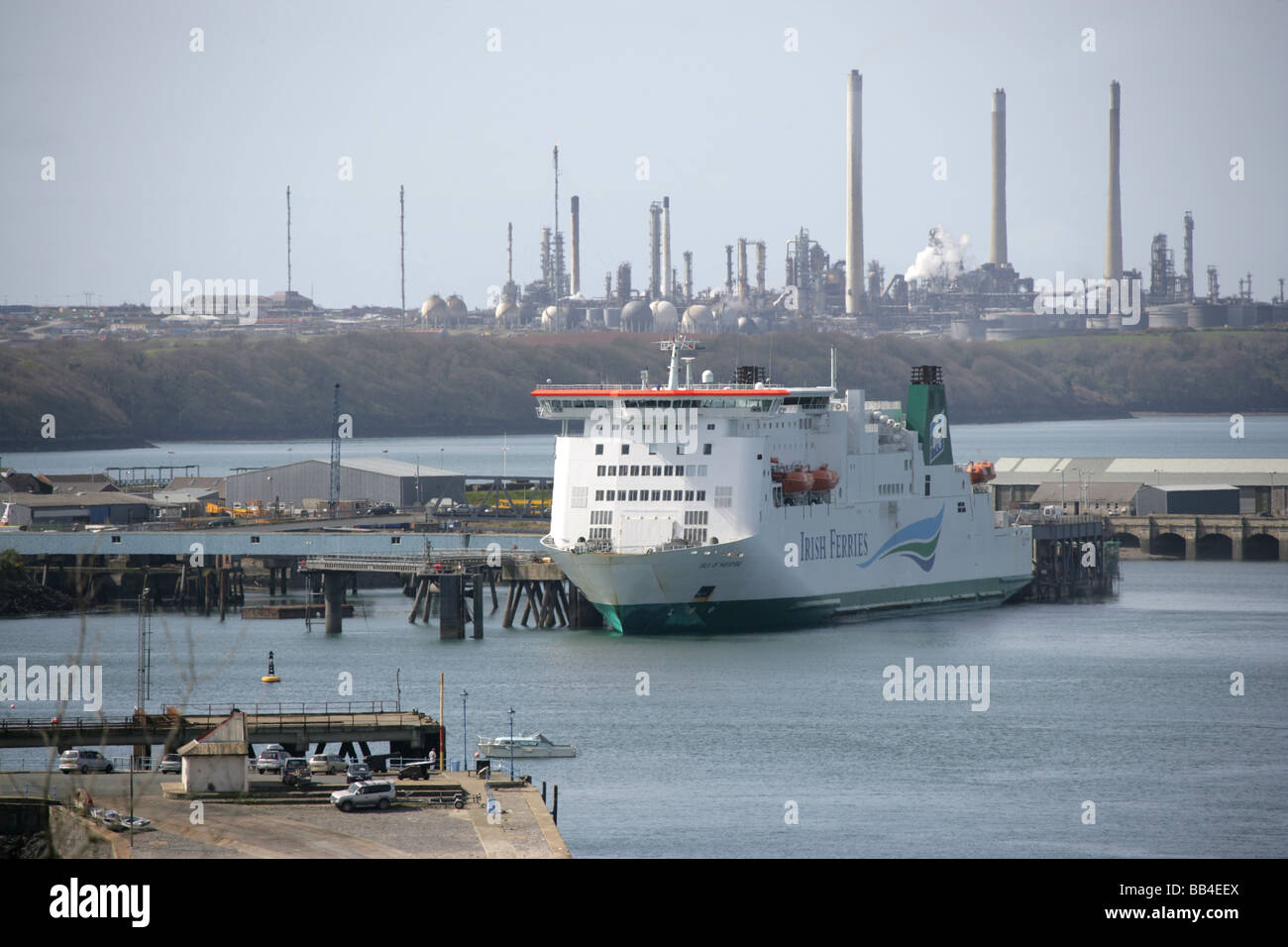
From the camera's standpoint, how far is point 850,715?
1577 inches

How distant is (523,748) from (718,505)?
50.4ft

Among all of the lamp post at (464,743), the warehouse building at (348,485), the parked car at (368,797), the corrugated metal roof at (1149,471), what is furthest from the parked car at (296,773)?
the corrugated metal roof at (1149,471)

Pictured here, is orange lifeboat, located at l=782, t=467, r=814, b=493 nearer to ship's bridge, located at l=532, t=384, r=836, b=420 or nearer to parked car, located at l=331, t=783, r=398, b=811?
ship's bridge, located at l=532, t=384, r=836, b=420

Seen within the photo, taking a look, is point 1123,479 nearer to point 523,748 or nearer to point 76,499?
point 76,499

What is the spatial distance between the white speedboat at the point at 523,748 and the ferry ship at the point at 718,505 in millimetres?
13349

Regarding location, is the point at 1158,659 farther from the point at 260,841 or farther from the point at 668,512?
the point at 260,841

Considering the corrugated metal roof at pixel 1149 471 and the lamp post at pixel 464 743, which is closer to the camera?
the lamp post at pixel 464 743

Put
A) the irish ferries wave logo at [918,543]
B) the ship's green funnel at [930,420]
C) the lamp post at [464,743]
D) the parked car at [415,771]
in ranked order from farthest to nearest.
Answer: the ship's green funnel at [930,420] → the irish ferries wave logo at [918,543] → the lamp post at [464,743] → the parked car at [415,771]

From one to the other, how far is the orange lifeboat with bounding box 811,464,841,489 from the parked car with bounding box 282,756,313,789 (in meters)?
24.3

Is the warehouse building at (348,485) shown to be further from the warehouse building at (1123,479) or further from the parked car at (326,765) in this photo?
the parked car at (326,765)

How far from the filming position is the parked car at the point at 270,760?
3114 centimetres

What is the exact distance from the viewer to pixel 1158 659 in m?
48.2

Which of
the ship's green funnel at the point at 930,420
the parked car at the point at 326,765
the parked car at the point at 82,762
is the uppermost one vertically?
the ship's green funnel at the point at 930,420
